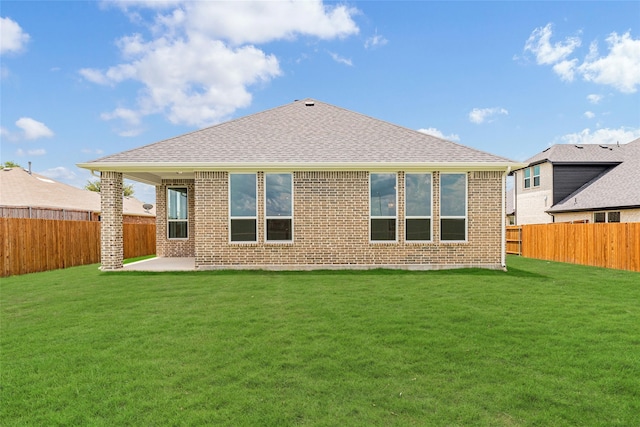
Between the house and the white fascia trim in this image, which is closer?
the white fascia trim

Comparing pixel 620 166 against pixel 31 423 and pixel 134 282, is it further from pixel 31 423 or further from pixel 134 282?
pixel 31 423

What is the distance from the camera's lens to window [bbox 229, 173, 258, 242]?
1161 centimetres

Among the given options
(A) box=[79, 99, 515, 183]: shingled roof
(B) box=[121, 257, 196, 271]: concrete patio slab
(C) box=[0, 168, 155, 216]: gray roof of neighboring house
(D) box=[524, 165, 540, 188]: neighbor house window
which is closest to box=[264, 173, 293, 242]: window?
(A) box=[79, 99, 515, 183]: shingled roof

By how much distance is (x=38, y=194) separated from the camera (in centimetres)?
2380

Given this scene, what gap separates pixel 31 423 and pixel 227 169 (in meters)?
9.03

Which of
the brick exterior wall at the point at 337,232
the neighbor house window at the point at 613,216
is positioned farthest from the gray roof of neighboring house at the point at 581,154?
the brick exterior wall at the point at 337,232

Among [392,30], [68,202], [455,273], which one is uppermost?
[392,30]

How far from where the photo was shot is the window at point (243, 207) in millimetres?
11609

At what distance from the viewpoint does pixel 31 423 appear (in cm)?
310

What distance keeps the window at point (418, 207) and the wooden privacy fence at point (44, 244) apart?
12821 mm

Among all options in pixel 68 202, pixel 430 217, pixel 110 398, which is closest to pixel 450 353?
pixel 110 398

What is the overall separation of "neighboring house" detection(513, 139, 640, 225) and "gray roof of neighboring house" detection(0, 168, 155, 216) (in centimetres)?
3032

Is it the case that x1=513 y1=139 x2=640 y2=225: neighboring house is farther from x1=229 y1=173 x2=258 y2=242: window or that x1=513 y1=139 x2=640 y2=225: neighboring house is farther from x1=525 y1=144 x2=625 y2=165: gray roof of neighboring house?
x1=229 y1=173 x2=258 y2=242: window

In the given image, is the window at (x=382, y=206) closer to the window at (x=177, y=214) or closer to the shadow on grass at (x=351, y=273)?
the shadow on grass at (x=351, y=273)
